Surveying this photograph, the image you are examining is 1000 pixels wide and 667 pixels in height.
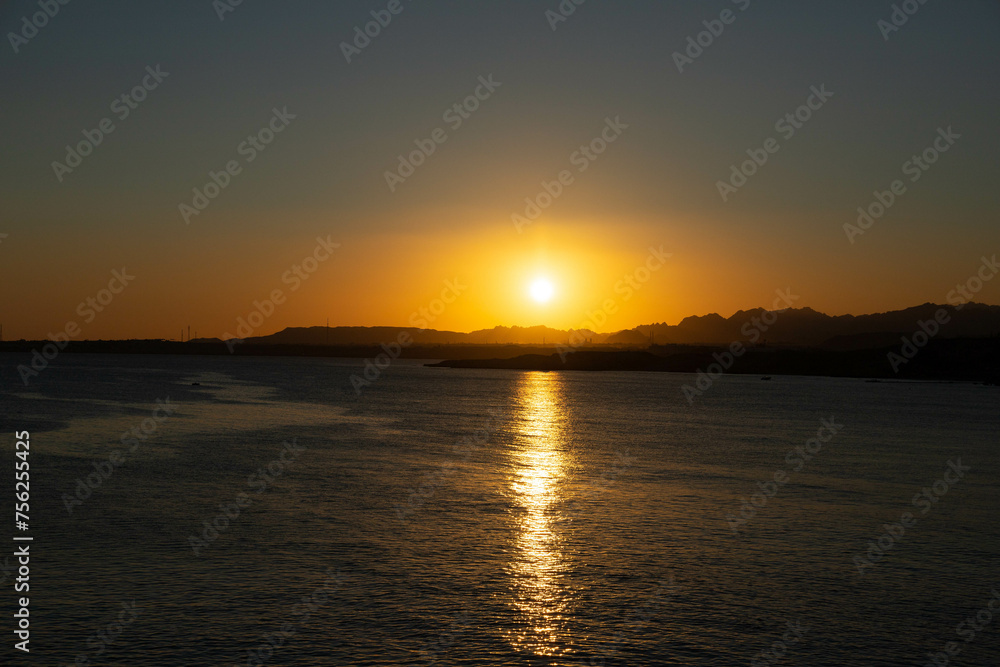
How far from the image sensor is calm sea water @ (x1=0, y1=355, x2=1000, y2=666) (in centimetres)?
1291

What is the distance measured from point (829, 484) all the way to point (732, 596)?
670 inches

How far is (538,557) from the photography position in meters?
18.3

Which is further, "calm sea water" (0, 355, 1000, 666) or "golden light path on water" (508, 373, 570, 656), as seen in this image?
"golden light path on water" (508, 373, 570, 656)

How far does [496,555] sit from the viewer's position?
18.3m

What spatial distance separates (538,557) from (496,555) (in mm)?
948

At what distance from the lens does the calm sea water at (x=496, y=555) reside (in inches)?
508

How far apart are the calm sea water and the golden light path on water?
71 millimetres

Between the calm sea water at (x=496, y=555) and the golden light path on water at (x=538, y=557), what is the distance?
0.23 feet

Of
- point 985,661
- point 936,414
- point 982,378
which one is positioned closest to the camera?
point 985,661

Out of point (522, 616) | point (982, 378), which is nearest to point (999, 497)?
point (522, 616)

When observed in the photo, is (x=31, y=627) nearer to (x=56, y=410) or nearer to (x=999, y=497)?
(x=999, y=497)

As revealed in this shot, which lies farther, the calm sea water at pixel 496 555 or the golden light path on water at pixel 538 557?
the golden light path on water at pixel 538 557

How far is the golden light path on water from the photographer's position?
1322cm

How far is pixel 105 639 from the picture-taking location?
12.7 meters
